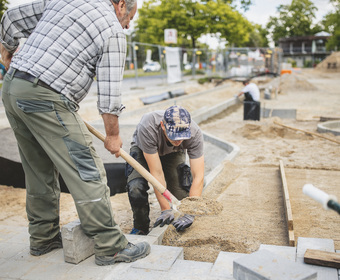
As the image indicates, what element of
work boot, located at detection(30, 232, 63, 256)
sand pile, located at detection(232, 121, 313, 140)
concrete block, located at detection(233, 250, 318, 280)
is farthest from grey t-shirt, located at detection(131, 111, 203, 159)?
sand pile, located at detection(232, 121, 313, 140)

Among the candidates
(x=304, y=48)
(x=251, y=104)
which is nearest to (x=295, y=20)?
(x=304, y=48)

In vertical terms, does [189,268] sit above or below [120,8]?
below

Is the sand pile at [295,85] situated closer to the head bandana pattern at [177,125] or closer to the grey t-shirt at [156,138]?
the grey t-shirt at [156,138]

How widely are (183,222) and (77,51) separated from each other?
201 cm

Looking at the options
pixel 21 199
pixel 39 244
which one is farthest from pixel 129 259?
pixel 21 199

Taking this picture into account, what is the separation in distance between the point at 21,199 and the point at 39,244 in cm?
244

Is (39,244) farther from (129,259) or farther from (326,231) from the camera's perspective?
(326,231)

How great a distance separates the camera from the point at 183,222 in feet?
12.1

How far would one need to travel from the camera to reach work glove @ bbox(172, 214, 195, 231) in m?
3.64

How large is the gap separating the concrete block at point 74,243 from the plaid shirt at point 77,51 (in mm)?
894

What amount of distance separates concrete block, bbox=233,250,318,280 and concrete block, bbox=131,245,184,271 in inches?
20.0

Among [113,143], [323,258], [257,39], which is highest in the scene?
[257,39]

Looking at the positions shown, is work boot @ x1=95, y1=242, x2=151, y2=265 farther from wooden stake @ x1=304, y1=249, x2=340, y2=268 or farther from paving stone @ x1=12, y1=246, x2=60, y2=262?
wooden stake @ x1=304, y1=249, x2=340, y2=268

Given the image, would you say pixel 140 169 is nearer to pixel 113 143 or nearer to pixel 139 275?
pixel 113 143
